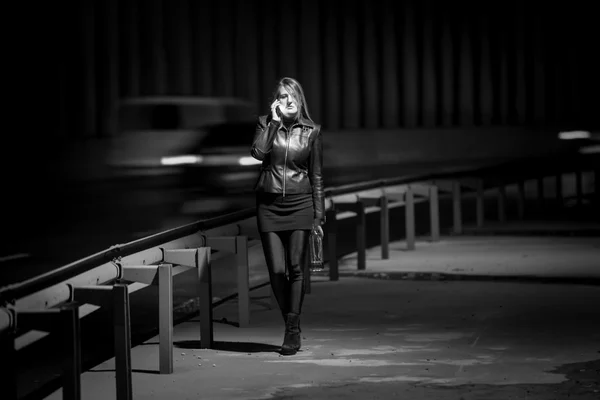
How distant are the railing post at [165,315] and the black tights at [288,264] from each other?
116 centimetres

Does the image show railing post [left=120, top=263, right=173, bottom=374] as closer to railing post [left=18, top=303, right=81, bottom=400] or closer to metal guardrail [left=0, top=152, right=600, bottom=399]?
metal guardrail [left=0, top=152, right=600, bottom=399]

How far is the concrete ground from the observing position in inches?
325

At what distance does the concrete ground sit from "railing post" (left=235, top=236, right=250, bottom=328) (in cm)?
13

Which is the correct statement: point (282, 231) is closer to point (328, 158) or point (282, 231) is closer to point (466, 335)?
point (466, 335)

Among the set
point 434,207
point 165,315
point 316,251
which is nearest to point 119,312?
point 165,315

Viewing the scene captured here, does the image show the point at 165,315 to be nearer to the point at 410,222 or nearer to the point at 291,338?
the point at 291,338

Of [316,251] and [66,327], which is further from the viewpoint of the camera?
[316,251]

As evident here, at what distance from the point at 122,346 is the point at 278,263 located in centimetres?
239

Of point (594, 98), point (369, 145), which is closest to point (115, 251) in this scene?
point (369, 145)

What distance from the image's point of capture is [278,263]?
9.86m

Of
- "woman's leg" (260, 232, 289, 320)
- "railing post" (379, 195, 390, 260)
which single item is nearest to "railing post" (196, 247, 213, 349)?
"woman's leg" (260, 232, 289, 320)

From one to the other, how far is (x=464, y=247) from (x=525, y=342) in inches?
351

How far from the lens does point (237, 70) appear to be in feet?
147

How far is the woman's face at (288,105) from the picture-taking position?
31.7ft
